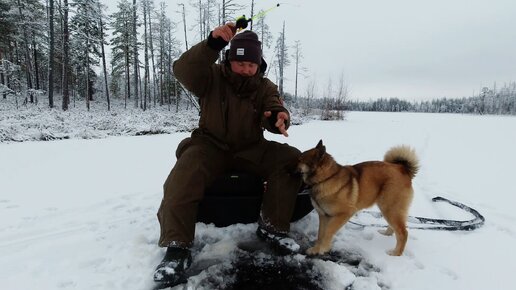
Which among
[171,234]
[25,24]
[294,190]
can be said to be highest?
[25,24]

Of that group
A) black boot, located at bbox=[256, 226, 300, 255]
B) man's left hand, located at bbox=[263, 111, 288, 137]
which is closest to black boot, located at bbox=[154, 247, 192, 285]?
black boot, located at bbox=[256, 226, 300, 255]

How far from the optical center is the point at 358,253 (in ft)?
10.2

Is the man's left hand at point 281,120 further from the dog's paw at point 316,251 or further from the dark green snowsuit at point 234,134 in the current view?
the dog's paw at point 316,251

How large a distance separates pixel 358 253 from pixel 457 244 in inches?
45.6

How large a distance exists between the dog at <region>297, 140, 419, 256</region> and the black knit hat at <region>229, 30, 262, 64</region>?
3.91 feet

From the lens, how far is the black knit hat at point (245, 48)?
329 centimetres

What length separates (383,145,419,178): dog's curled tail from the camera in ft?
11.1

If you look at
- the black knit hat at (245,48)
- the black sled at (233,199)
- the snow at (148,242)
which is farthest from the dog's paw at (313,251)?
the black knit hat at (245,48)

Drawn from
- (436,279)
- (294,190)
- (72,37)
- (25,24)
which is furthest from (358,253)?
(72,37)

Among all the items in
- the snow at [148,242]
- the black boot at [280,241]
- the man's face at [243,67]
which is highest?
the man's face at [243,67]

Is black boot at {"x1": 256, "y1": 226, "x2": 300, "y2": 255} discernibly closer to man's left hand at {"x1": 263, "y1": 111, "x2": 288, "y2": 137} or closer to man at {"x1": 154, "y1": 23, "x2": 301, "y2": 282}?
man at {"x1": 154, "y1": 23, "x2": 301, "y2": 282}

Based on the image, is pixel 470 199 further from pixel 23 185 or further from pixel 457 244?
pixel 23 185

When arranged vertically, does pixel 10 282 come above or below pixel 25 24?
below

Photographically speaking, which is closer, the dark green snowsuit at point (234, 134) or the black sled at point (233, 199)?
the dark green snowsuit at point (234, 134)
